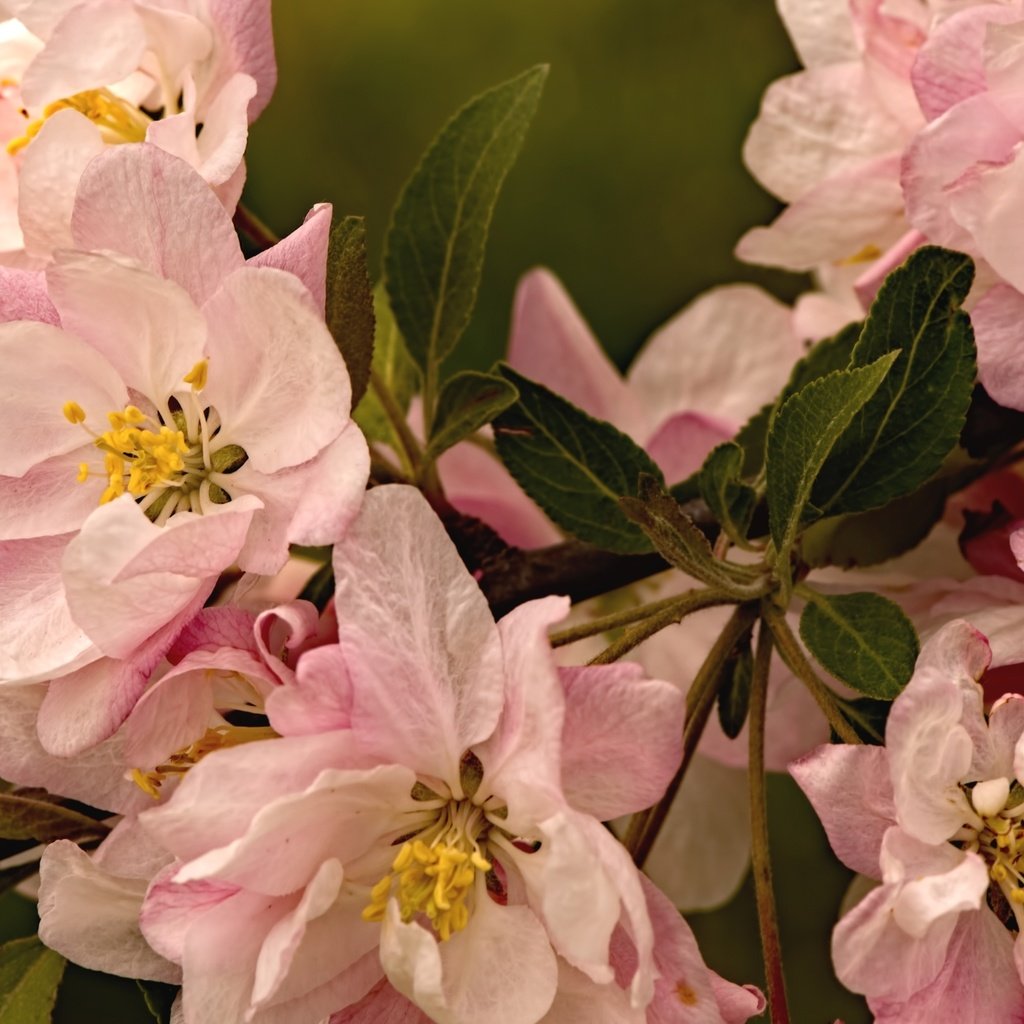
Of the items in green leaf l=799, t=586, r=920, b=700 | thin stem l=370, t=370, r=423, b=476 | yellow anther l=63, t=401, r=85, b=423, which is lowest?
green leaf l=799, t=586, r=920, b=700

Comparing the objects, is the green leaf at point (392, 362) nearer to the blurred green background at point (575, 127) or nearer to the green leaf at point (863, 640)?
the green leaf at point (863, 640)

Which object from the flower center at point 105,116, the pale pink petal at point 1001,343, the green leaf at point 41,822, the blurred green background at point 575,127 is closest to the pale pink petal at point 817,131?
the pale pink petal at point 1001,343

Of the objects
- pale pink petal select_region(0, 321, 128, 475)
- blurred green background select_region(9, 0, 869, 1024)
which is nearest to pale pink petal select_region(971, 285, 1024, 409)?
pale pink petal select_region(0, 321, 128, 475)

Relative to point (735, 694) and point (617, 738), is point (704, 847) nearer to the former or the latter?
point (735, 694)

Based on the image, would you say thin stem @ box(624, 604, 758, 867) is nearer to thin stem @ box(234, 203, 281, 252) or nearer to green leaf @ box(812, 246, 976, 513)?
green leaf @ box(812, 246, 976, 513)

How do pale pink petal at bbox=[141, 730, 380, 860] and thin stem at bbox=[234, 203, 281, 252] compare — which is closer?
pale pink petal at bbox=[141, 730, 380, 860]
